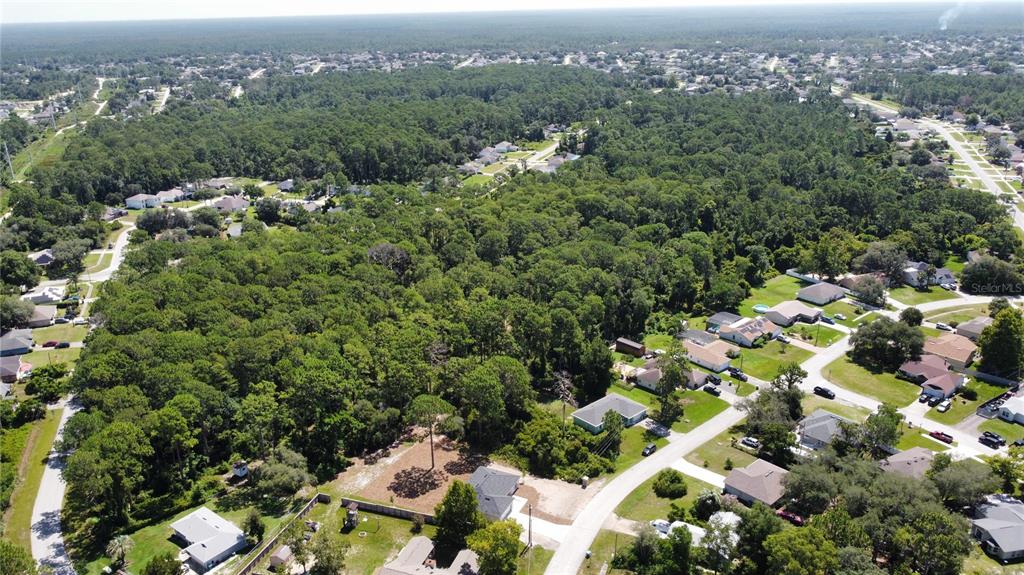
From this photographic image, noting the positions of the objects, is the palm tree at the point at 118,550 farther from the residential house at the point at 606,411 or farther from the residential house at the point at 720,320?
the residential house at the point at 720,320

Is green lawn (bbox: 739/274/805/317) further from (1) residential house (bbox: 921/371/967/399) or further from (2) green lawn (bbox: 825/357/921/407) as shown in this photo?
(1) residential house (bbox: 921/371/967/399)

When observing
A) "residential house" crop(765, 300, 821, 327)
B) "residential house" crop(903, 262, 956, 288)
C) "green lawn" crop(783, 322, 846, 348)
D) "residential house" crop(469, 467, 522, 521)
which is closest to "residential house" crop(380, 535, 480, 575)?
"residential house" crop(469, 467, 522, 521)

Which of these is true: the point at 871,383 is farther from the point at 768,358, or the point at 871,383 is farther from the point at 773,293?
the point at 773,293

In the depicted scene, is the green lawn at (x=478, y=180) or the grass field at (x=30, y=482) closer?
the grass field at (x=30, y=482)

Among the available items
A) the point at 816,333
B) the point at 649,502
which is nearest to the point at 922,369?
the point at 816,333

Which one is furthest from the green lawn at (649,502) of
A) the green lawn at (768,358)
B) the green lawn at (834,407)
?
the green lawn at (768,358)

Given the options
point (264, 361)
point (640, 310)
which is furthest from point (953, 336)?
point (264, 361)
